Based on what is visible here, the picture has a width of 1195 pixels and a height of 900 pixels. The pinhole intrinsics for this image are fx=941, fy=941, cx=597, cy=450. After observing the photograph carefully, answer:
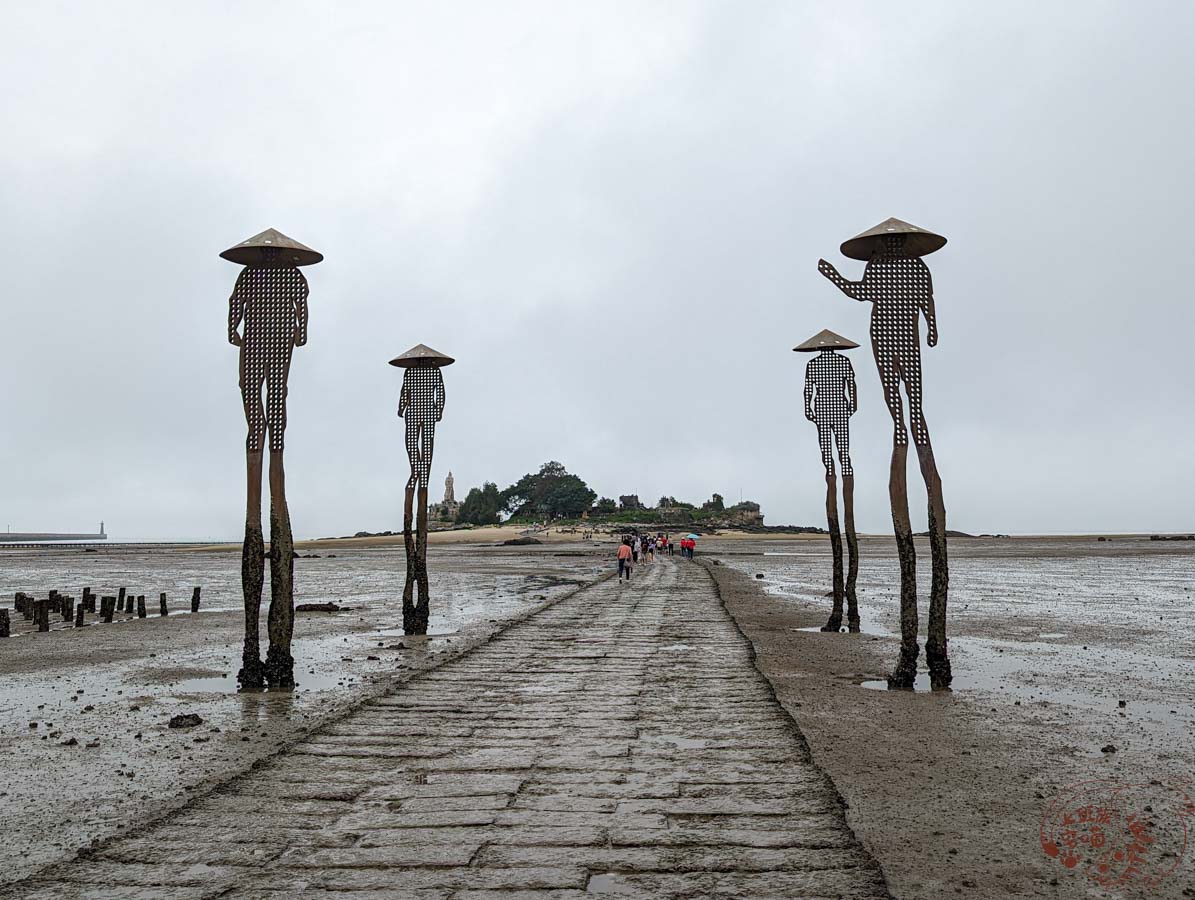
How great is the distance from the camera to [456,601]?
24062 mm

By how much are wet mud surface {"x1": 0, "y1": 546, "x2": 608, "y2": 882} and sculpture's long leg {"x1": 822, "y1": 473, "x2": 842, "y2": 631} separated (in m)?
5.94

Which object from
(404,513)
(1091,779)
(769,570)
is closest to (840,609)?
(404,513)

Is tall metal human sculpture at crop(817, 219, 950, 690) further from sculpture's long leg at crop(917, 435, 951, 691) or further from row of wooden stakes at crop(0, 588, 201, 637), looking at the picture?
row of wooden stakes at crop(0, 588, 201, 637)

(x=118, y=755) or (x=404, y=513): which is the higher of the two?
(x=404, y=513)

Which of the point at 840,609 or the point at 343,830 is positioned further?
the point at 840,609

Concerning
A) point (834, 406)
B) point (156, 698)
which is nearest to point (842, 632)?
point (834, 406)

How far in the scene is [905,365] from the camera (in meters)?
10.8

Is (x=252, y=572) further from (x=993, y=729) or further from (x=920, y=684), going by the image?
(x=993, y=729)

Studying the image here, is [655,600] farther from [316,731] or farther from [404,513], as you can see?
[316,731]

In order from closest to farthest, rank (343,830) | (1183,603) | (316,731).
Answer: (343,830) < (316,731) < (1183,603)

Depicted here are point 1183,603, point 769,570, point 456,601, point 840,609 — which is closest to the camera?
point 840,609

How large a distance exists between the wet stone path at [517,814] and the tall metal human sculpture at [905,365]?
2365 millimetres

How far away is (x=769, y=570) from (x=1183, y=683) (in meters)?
28.1

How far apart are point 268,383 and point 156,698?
12.6 ft
